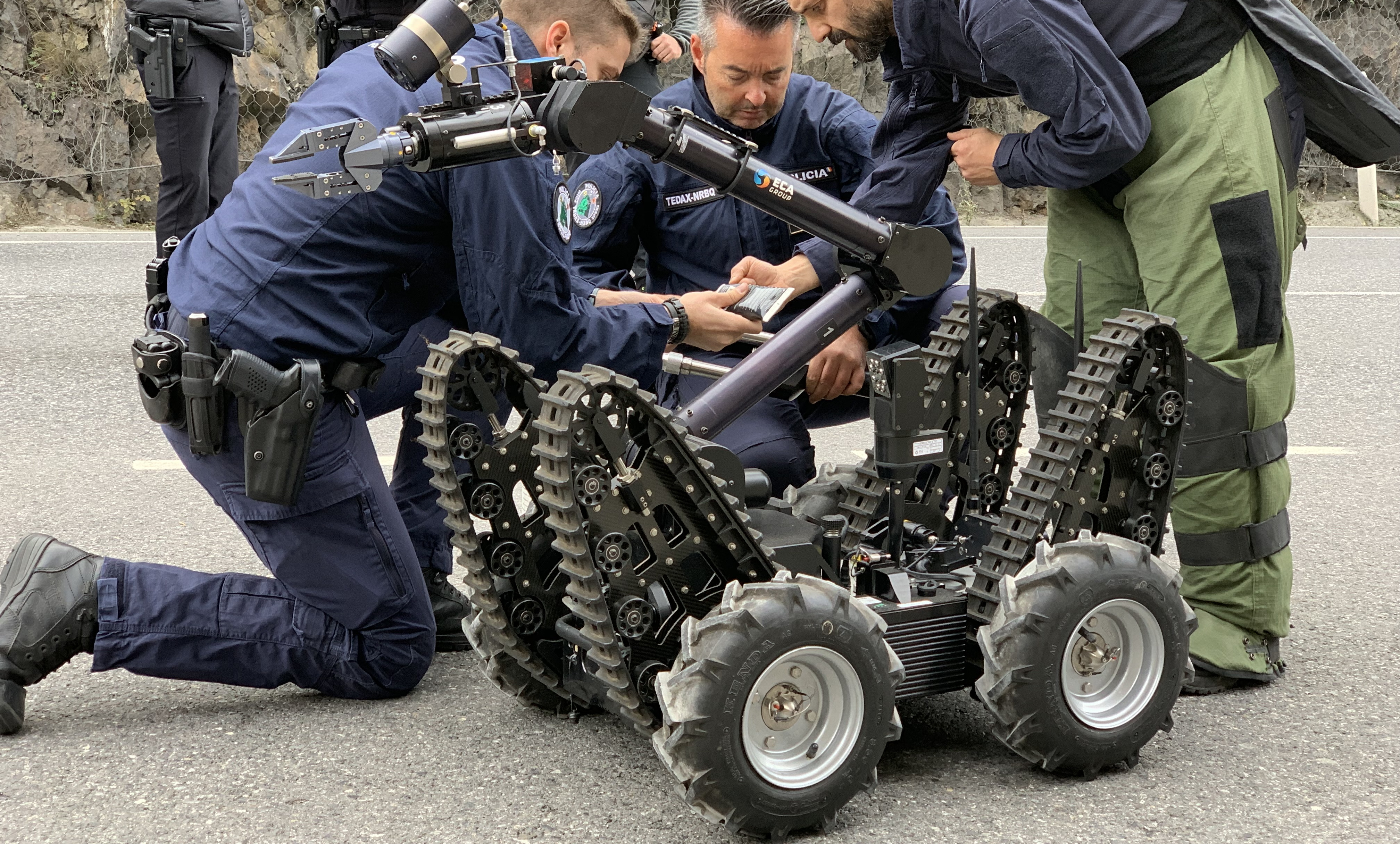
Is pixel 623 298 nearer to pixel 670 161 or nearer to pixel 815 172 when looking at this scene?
pixel 815 172

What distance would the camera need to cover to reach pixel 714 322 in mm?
3430

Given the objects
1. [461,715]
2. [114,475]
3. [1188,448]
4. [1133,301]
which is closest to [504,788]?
[461,715]

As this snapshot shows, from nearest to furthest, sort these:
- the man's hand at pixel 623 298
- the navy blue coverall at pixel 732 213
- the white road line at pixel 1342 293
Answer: the man's hand at pixel 623 298
the navy blue coverall at pixel 732 213
the white road line at pixel 1342 293

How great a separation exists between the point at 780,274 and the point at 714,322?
0.75 meters

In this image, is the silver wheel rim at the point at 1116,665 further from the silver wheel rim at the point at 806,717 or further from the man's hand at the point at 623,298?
the man's hand at the point at 623,298

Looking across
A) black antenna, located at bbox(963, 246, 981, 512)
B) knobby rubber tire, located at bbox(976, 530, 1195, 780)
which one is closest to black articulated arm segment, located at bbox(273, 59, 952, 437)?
black antenna, located at bbox(963, 246, 981, 512)

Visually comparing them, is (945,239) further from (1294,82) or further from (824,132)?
(824,132)

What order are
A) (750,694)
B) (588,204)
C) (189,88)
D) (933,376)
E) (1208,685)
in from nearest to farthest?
(750,694)
(933,376)
(1208,685)
(588,204)
(189,88)

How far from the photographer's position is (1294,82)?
3.43 metres

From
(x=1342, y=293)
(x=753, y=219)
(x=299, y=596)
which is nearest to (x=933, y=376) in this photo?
(x=753, y=219)

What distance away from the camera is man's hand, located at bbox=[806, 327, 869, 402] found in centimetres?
427

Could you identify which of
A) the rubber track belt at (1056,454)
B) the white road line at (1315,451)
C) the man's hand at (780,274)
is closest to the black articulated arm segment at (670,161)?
the rubber track belt at (1056,454)

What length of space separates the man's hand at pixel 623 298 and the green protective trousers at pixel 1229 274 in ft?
3.97

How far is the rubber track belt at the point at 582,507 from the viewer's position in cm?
258
